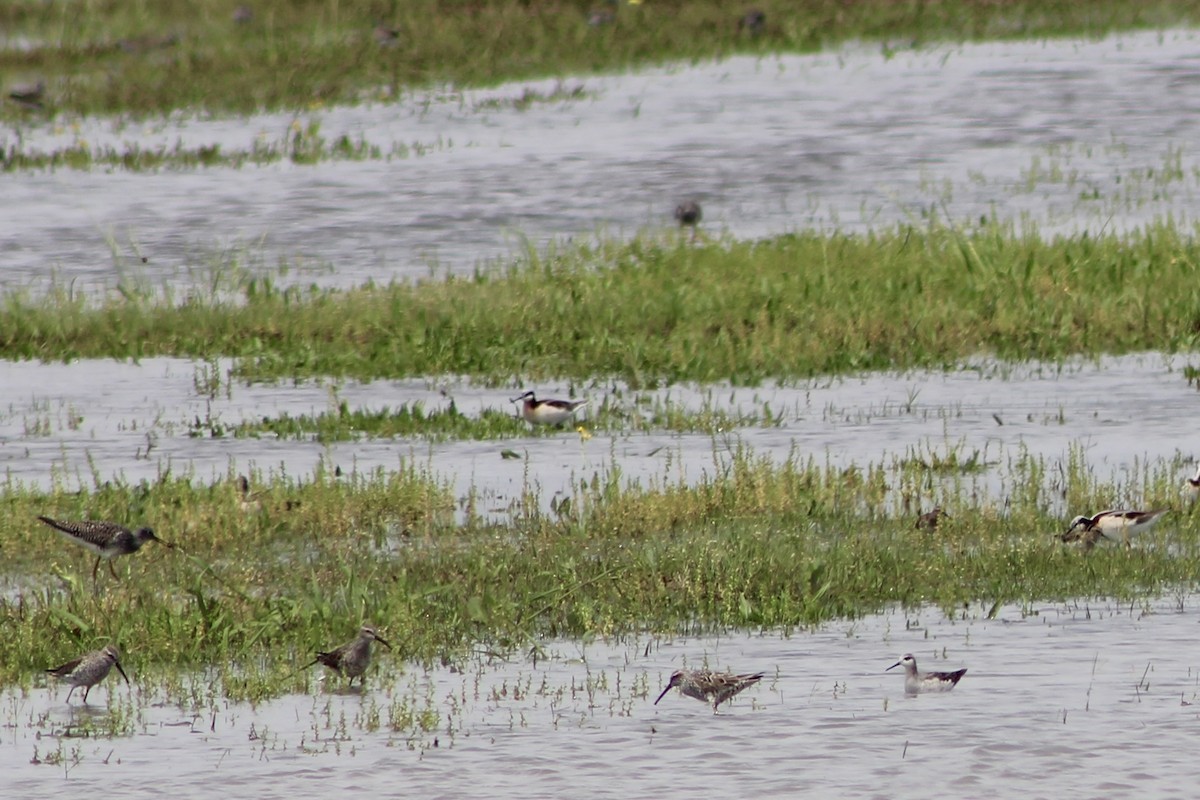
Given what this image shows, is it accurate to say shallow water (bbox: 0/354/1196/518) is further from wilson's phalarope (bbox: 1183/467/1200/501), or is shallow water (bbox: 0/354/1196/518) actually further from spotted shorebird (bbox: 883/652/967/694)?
spotted shorebird (bbox: 883/652/967/694)

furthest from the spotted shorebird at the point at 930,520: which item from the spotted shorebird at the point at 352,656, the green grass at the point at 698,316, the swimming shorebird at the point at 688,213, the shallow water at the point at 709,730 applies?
the swimming shorebird at the point at 688,213

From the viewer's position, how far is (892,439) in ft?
51.2

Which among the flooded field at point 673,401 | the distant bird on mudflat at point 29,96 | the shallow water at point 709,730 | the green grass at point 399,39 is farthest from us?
the green grass at point 399,39

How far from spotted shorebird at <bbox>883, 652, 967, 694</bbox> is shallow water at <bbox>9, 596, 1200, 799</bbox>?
63mm

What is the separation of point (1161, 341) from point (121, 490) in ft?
32.0

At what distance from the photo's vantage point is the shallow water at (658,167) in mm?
25250

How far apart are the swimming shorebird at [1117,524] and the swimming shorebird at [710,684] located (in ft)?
10.9

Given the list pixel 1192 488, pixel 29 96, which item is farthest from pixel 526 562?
pixel 29 96

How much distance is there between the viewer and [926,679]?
31.0 feet

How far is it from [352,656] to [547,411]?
20.4 ft

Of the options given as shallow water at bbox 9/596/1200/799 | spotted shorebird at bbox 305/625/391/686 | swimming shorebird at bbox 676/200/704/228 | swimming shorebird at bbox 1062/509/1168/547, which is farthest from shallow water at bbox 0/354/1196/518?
swimming shorebird at bbox 676/200/704/228

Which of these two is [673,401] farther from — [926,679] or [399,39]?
[399,39]

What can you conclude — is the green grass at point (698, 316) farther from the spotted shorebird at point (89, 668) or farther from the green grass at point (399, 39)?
the green grass at point (399, 39)

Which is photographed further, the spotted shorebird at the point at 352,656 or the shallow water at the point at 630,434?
the shallow water at the point at 630,434
